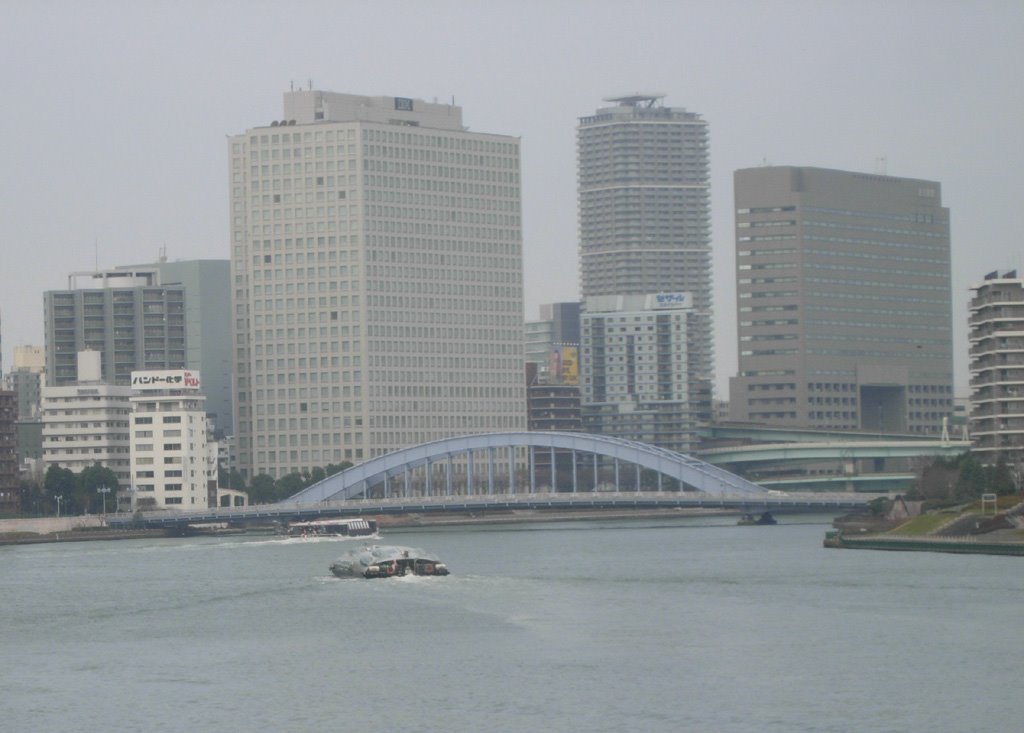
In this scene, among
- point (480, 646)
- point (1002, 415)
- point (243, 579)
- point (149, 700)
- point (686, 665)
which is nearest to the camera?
point (149, 700)

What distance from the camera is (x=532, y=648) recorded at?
219ft

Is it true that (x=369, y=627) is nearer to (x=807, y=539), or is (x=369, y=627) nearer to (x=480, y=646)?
(x=480, y=646)

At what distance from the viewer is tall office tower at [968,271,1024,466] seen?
149125 millimetres

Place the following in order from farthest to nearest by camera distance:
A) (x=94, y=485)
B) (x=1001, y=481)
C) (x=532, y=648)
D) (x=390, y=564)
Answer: (x=94, y=485) < (x=1001, y=481) < (x=390, y=564) < (x=532, y=648)

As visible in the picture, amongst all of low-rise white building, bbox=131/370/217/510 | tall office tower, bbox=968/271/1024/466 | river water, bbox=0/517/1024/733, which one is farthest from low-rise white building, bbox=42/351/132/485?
river water, bbox=0/517/1024/733

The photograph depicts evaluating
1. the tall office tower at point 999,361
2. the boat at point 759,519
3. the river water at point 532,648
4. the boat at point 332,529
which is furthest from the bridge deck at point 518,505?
the river water at point 532,648

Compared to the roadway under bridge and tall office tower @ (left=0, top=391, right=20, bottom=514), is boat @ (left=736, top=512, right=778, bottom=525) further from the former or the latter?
tall office tower @ (left=0, top=391, right=20, bottom=514)

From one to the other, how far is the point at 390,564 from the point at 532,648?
34889mm

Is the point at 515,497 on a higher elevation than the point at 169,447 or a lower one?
lower

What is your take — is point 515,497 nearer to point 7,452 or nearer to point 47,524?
point 47,524

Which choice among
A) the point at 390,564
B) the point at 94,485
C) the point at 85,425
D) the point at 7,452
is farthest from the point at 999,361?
the point at 85,425

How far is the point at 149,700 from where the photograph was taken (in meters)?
58.0

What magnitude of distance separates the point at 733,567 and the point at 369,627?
104 feet

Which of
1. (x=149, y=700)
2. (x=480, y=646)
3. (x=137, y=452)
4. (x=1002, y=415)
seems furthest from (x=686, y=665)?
(x=137, y=452)
